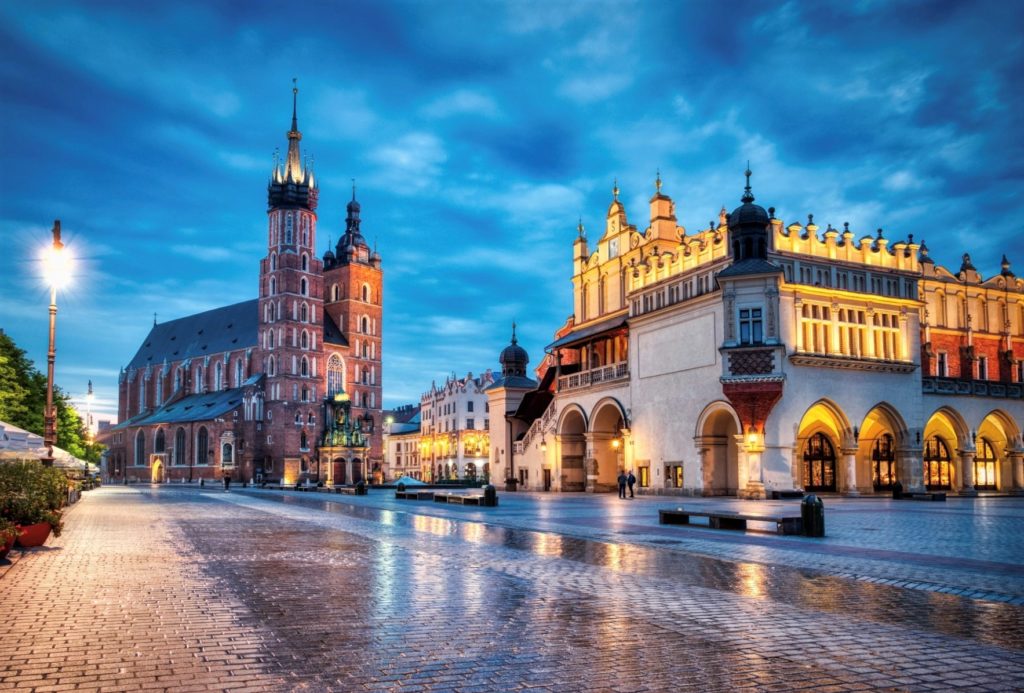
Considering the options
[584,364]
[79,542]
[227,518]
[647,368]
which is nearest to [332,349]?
[584,364]

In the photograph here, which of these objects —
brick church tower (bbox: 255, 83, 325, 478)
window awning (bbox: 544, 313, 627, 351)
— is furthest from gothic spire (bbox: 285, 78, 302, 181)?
window awning (bbox: 544, 313, 627, 351)

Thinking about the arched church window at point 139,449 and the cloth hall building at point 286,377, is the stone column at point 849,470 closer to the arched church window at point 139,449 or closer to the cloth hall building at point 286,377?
the cloth hall building at point 286,377

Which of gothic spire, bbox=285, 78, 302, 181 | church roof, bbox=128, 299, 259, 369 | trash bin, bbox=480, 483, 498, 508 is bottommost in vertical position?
trash bin, bbox=480, 483, 498, 508

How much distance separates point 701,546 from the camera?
16922 mm

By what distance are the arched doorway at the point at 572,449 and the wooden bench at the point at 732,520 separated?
3080cm

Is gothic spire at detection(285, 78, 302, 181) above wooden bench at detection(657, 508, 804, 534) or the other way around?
above

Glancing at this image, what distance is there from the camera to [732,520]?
21875mm

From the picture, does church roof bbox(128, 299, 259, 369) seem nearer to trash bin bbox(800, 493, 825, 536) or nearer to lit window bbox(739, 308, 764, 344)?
lit window bbox(739, 308, 764, 344)

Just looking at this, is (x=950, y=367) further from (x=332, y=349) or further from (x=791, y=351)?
(x=332, y=349)

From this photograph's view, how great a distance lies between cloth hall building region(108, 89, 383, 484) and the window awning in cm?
4356

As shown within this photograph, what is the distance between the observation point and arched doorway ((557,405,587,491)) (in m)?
55.3

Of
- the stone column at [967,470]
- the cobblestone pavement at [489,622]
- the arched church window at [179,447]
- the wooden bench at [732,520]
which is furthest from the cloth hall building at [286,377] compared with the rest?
the cobblestone pavement at [489,622]

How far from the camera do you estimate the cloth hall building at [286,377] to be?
106m

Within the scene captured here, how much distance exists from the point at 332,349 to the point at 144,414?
3723 cm
